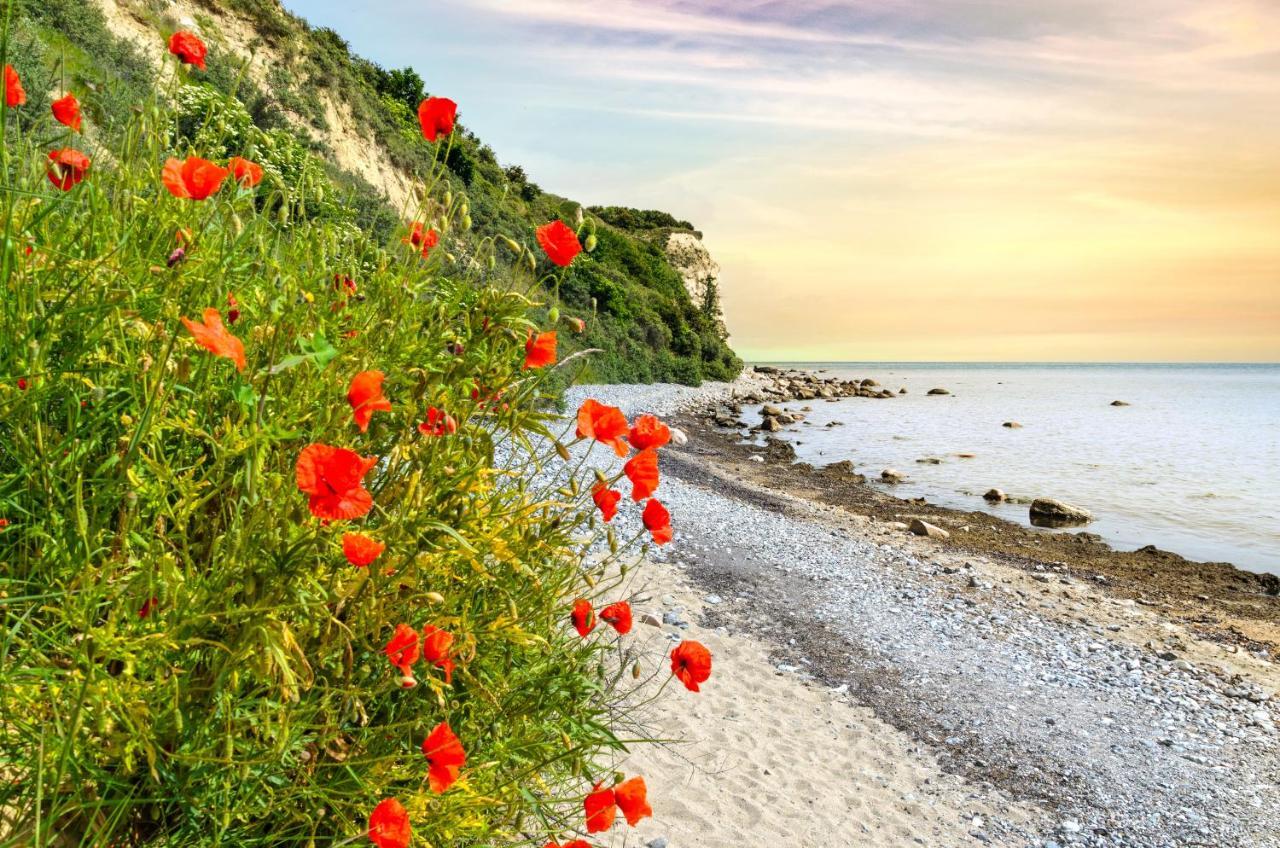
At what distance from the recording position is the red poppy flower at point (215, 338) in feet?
4.61

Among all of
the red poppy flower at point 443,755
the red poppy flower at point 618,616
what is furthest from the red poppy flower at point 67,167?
the red poppy flower at point 618,616

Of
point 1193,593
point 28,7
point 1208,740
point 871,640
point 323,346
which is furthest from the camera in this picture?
point 28,7

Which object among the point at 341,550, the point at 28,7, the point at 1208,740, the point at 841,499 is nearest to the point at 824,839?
the point at 341,550

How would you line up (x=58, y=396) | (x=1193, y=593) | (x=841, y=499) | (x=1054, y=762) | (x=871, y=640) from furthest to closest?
(x=841, y=499), (x=1193, y=593), (x=871, y=640), (x=1054, y=762), (x=58, y=396)

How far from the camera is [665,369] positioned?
3806cm

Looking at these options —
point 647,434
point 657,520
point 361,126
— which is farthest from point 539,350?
point 361,126

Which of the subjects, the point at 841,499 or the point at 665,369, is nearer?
the point at 841,499

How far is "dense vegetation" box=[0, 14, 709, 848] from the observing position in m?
1.54

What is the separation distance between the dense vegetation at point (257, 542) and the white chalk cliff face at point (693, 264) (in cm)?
5685

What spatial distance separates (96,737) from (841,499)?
51.2 feet

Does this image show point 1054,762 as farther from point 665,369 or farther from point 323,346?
point 665,369

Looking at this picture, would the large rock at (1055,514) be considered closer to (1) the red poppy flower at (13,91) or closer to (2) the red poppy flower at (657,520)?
(2) the red poppy flower at (657,520)

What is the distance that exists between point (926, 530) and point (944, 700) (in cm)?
726

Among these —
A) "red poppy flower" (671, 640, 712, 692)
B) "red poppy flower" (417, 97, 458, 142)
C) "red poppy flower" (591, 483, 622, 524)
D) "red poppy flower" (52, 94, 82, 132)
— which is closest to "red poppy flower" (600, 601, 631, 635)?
"red poppy flower" (671, 640, 712, 692)
